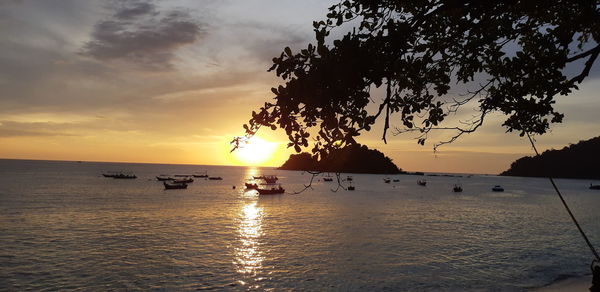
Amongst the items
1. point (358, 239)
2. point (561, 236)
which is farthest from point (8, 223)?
point (561, 236)

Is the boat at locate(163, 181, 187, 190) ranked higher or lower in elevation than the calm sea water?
higher

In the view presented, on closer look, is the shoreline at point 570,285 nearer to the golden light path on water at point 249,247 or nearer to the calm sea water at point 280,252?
the calm sea water at point 280,252

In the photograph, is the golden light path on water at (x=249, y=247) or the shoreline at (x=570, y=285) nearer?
the shoreline at (x=570, y=285)

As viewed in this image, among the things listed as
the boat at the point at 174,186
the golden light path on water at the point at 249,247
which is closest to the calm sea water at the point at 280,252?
the golden light path on water at the point at 249,247

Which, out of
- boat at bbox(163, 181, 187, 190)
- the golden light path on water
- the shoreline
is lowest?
the golden light path on water

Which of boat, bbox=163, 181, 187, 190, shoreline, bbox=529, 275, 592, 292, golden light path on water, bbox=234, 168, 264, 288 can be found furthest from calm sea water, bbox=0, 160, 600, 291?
boat, bbox=163, 181, 187, 190

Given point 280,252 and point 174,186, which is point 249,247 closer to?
point 280,252

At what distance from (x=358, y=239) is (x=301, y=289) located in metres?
15.8

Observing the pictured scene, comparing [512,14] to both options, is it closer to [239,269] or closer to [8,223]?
[239,269]

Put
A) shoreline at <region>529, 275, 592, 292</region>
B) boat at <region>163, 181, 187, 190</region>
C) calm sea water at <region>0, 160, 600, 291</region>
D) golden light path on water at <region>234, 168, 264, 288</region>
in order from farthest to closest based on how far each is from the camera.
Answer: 1. boat at <region>163, 181, 187, 190</region>
2. golden light path on water at <region>234, 168, 264, 288</region>
3. calm sea water at <region>0, 160, 600, 291</region>
4. shoreline at <region>529, 275, 592, 292</region>

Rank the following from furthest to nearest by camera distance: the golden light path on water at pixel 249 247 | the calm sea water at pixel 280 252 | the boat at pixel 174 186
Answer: the boat at pixel 174 186
the golden light path on water at pixel 249 247
the calm sea water at pixel 280 252

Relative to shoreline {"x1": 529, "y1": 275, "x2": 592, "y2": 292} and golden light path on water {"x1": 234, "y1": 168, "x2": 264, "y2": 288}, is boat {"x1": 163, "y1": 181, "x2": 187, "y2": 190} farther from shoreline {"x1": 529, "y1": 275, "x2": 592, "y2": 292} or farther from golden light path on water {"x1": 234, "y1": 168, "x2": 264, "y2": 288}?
shoreline {"x1": 529, "y1": 275, "x2": 592, "y2": 292}

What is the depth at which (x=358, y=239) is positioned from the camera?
3566 cm

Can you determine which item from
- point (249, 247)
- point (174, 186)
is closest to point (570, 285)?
point (249, 247)
